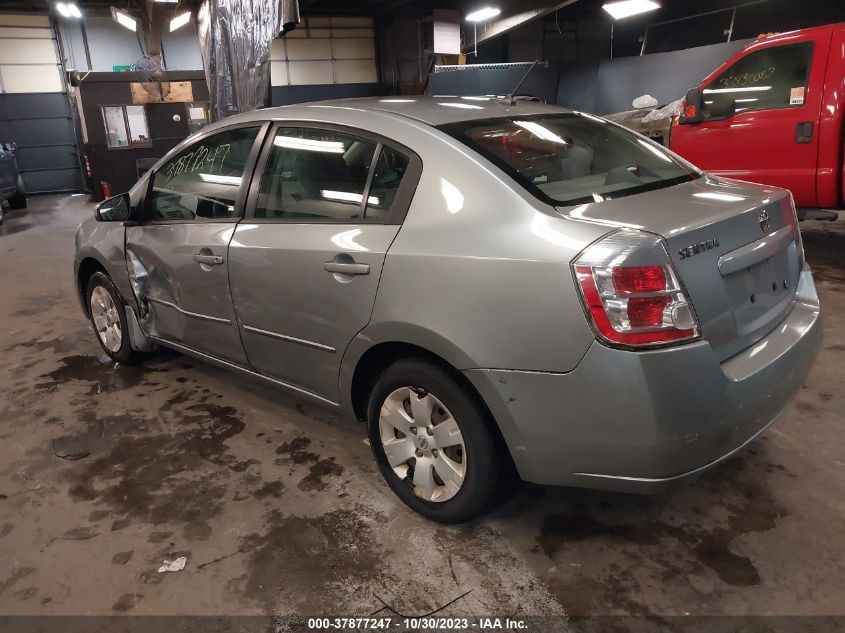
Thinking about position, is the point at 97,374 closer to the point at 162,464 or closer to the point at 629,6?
the point at 162,464

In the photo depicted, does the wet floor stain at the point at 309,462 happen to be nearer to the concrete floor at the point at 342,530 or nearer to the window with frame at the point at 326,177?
the concrete floor at the point at 342,530

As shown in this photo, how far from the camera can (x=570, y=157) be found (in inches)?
95.4

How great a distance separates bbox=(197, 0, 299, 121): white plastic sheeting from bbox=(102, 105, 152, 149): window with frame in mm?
7536

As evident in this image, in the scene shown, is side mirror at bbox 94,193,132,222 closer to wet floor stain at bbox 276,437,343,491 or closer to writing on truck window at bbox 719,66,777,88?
wet floor stain at bbox 276,437,343,491

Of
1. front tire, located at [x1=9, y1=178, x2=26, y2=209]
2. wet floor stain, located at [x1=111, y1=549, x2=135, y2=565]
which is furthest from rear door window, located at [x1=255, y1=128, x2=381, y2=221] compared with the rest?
front tire, located at [x1=9, y1=178, x2=26, y2=209]

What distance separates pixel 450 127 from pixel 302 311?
2.98ft

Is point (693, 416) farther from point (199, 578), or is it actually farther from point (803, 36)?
point (803, 36)

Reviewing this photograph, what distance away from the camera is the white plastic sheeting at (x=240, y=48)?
6082 mm

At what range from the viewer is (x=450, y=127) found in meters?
2.35

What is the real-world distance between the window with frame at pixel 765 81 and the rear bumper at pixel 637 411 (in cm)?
425

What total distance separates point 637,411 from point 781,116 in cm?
476

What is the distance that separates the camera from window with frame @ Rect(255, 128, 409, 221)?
2364 millimetres

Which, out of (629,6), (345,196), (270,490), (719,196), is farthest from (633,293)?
(629,6)

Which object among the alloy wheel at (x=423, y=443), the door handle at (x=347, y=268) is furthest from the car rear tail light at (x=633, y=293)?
the door handle at (x=347, y=268)
